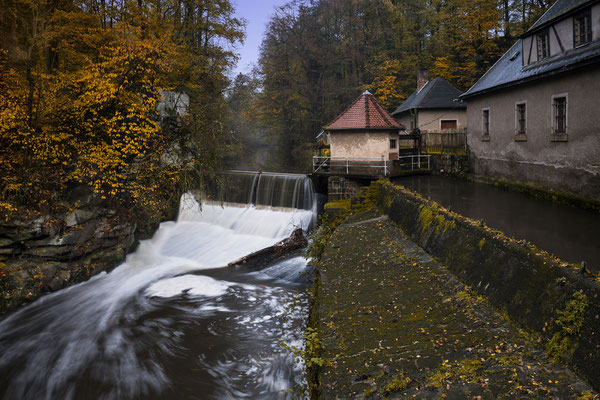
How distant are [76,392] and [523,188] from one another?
15.1 metres

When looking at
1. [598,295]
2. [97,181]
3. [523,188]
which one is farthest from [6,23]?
[523,188]

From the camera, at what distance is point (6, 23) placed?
13453 mm

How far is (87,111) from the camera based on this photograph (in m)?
15.2

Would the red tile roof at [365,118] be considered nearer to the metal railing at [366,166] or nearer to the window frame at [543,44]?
the metal railing at [366,166]

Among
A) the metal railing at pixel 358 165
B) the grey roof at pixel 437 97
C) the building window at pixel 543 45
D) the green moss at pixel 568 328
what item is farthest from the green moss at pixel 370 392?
the grey roof at pixel 437 97

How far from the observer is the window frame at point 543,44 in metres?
14.4

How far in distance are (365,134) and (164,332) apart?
553 inches

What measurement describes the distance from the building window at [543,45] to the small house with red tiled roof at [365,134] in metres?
7.14

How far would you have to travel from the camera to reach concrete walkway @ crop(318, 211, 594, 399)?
172 inches

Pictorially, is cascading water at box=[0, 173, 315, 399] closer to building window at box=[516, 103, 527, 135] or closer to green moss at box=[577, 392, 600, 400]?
green moss at box=[577, 392, 600, 400]

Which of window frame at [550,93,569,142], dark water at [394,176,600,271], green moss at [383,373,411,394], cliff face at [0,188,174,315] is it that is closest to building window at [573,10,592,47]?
window frame at [550,93,569,142]

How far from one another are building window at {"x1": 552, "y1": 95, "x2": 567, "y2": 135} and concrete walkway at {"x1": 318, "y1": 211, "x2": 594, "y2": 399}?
8466mm

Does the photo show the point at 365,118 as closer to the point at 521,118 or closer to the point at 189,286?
the point at 521,118

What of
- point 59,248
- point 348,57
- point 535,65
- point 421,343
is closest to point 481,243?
point 421,343
